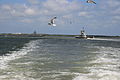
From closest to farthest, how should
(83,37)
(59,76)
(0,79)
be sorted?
1. (0,79)
2. (59,76)
3. (83,37)

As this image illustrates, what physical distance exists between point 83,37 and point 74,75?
13198 cm

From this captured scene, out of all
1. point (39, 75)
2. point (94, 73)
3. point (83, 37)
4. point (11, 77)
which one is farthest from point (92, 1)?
point (83, 37)

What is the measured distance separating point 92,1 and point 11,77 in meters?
6.56

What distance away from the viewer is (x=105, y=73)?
16906mm

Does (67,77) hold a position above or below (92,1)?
below

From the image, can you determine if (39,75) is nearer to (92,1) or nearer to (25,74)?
(25,74)

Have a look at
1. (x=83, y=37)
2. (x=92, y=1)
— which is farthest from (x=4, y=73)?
(x=83, y=37)

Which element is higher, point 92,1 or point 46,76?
point 92,1

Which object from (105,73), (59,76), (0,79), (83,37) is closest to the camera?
(0,79)

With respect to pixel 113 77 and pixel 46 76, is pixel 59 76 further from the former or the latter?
pixel 113 77

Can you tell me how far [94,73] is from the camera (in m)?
16.9

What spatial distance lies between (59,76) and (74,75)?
995 mm

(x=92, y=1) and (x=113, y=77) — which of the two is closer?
(x=113, y=77)

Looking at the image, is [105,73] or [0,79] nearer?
Answer: [0,79]
